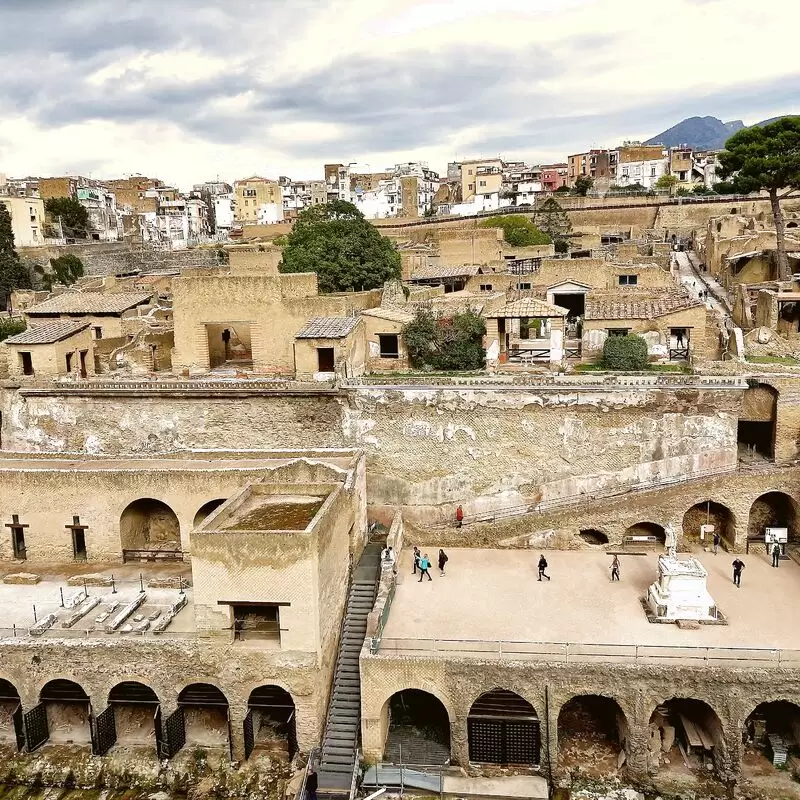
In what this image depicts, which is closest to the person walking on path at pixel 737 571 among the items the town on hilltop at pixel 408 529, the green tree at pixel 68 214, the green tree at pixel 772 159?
the town on hilltop at pixel 408 529

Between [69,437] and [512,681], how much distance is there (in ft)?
57.0

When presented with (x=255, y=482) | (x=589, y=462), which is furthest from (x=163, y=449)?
(x=589, y=462)

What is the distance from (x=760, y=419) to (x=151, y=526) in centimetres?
1852

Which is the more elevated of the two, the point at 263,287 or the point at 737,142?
the point at 737,142

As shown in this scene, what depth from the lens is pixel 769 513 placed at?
22.8 metres

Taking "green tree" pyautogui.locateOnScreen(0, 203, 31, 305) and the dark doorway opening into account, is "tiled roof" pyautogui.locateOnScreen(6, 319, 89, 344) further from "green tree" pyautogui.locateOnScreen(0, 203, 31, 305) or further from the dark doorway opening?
"green tree" pyautogui.locateOnScreen(0, 203, 31, 305)

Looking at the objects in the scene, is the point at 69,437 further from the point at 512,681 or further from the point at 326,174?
the point at 326,174

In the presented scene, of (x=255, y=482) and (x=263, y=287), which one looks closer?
(x=255, y=482)

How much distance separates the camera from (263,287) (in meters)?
27.7

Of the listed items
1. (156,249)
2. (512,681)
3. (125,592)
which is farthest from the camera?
(156,249)

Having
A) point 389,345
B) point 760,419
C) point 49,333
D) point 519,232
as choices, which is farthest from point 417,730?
point 519,232

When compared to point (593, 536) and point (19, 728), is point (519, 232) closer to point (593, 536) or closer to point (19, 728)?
point (593, 536)

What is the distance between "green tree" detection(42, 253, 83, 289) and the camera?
55.2 m

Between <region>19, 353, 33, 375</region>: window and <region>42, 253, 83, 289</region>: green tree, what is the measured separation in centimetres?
3037
